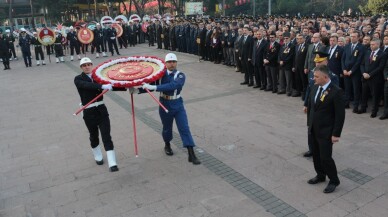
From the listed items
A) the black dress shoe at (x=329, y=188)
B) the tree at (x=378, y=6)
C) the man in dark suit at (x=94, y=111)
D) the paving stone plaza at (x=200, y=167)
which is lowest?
the paving stone plaza at (x=200, y=167)

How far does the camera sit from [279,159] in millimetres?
5992

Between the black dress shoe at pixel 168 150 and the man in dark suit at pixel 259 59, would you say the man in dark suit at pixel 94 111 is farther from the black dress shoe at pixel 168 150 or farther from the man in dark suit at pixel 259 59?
the man in dark suit at pixel 259 59

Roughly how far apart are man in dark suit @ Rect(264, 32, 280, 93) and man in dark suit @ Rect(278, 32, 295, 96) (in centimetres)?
19

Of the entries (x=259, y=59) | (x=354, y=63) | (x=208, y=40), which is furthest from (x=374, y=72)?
(x=208, y=40)

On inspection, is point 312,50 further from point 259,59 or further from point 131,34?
point 131,34

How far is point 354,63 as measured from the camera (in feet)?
27.1

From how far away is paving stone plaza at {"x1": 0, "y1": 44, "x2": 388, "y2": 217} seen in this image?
15.4ft

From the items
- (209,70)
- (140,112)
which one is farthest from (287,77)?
(209,70)

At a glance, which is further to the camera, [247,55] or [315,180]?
[247,55]

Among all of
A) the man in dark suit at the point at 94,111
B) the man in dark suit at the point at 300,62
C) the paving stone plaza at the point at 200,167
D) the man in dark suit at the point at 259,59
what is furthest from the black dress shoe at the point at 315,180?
the man in dark suit at the point at 259,59

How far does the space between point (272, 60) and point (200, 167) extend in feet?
17.7

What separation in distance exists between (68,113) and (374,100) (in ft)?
25.4

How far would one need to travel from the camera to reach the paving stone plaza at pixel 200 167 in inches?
185

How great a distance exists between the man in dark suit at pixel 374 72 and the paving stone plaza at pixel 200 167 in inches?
18.6
